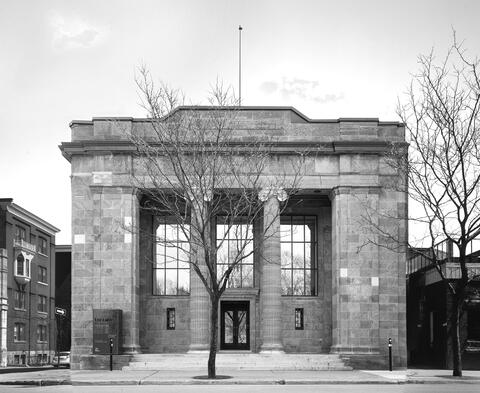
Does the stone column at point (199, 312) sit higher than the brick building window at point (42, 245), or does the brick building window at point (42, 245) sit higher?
the brick building window at point (42, 245)

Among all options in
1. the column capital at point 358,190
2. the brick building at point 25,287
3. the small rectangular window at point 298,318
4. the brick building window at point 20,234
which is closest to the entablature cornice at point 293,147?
the column capital at point 358,190

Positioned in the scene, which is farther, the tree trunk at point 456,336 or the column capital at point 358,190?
the column capital at point 358,190

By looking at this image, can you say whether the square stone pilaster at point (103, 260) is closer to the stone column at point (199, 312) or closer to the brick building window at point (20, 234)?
the stone column at point (199, 312)

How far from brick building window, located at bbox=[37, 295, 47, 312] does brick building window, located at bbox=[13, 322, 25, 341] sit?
620cm

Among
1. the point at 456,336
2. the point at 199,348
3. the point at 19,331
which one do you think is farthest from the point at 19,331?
the point at 456,336

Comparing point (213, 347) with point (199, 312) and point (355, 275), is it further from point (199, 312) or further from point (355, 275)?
point (355, 275)

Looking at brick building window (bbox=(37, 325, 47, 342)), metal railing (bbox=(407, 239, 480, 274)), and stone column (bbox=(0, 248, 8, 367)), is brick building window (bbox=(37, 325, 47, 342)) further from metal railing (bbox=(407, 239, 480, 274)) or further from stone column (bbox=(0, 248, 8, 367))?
metal railing (bbox=(407, 239, 480, 274))

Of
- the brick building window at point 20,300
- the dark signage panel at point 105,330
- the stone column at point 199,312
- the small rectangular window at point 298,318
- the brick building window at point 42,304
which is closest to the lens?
the dark signage panel at point 105,330

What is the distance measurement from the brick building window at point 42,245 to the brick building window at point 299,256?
47.0 meters

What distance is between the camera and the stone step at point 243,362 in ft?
118

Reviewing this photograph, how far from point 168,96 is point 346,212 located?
12303 mm

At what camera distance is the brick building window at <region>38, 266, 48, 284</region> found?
8456cm

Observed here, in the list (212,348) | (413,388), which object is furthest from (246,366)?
(413,388)

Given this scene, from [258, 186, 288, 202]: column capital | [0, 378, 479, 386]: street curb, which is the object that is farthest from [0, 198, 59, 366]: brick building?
[0, 378, 479, 386]: street curb
